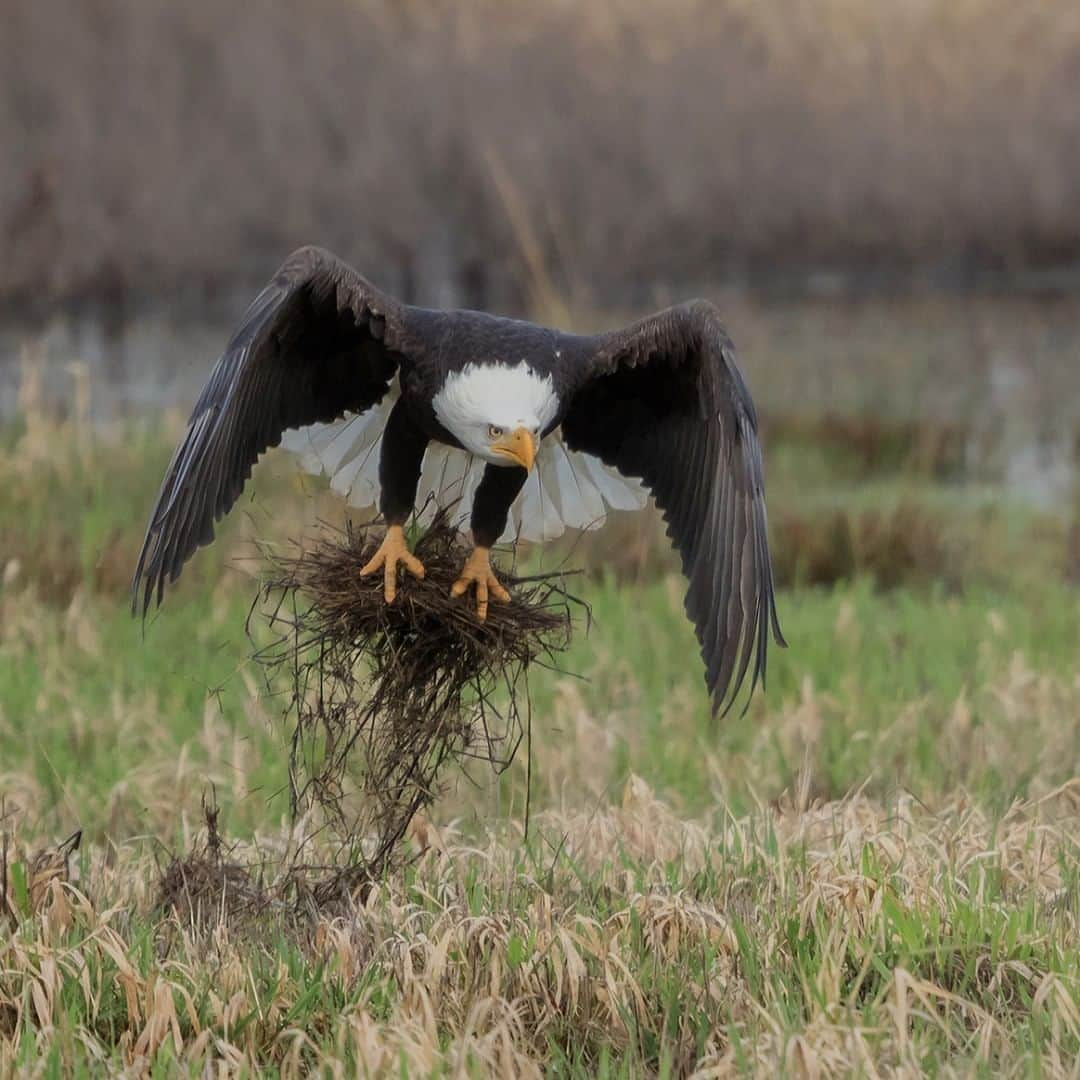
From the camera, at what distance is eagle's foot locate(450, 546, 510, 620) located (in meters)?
3.65

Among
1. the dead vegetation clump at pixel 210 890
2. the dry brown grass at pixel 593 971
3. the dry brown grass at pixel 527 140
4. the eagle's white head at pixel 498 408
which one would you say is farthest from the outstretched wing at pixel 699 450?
the dry brown grass at pixel 527 140

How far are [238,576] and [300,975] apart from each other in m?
3.68

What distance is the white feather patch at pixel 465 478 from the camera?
4.29 metres

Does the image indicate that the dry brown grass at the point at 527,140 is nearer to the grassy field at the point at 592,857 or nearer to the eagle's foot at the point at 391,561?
the grassy field at the point at 592,857

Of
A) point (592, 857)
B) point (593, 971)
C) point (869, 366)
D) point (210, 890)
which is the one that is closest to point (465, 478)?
point (592, 857)

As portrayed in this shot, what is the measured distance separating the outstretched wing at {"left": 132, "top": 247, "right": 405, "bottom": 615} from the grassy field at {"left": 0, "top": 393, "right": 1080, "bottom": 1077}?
7.0 inches

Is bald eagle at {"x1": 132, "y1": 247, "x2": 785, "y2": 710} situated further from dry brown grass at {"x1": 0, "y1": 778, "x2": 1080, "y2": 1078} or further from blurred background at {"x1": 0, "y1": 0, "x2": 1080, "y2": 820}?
blurred background at {"x1": 0, "y1": 0, "x2": 1080, "y2": 820}

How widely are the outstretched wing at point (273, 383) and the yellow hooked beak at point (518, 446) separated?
315 mm

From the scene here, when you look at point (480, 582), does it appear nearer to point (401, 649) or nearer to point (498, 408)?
point (401, 649)

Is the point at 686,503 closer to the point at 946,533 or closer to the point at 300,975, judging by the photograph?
the point at 300,975

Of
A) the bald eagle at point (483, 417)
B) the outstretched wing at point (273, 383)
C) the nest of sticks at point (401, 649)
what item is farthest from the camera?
the nest of sticks at point (401, 649)

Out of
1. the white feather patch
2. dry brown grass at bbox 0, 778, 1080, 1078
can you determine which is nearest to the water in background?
the white feather patch

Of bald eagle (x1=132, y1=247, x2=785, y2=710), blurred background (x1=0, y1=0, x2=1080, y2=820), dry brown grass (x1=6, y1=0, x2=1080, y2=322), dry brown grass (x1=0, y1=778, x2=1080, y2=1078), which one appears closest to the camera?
dry brown grass (x1=0, y1=778, x2=1080, y2=1078)

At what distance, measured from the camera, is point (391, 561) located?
3.65 meters
